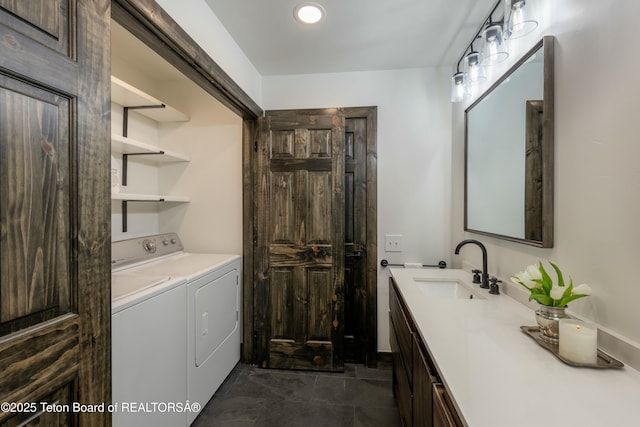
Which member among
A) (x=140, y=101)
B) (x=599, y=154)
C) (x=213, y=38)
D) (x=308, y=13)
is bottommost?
(x=599, y=154)

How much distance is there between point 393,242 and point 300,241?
798mm

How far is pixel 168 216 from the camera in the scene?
8.30 feet

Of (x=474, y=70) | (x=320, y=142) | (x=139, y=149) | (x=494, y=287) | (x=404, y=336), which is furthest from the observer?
(x=320, y=142)

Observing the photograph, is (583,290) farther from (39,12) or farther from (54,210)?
(39,12)

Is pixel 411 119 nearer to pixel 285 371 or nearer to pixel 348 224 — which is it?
pixel 348 224

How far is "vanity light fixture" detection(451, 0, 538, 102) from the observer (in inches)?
50.0

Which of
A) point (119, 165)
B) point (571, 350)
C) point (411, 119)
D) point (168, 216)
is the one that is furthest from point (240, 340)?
point (411, 119)

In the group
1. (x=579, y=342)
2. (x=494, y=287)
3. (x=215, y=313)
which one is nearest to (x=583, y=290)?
(x=579, y=342)

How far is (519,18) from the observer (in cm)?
126

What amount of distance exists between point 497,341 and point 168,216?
2.61 meters

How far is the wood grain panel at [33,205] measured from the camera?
0.65 meters

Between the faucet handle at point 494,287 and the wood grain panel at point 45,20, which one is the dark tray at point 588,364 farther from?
the wood grain panel at point 45,20

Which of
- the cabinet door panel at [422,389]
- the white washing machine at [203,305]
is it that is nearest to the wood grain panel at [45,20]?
the white washing machine at [203,305]

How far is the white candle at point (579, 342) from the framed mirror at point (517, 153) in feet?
1.42
